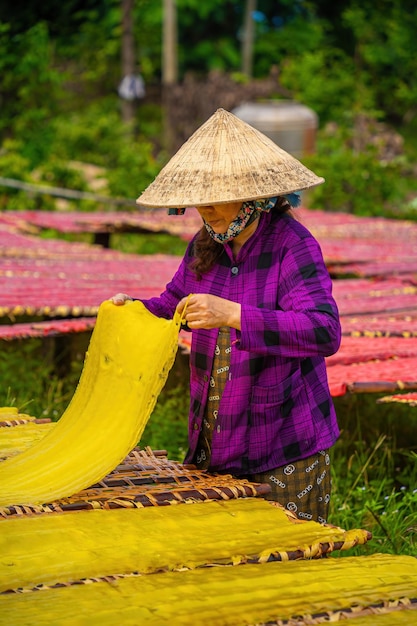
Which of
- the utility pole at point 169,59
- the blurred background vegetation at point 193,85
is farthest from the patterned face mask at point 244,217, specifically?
the utility pole at point 169,59

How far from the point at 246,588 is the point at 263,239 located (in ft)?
3.41

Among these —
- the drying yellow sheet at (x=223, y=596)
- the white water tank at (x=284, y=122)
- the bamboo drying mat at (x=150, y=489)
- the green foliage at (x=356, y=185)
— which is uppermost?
the white water tank at (x=284, y=122)

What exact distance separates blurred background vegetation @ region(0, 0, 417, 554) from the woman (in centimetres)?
52

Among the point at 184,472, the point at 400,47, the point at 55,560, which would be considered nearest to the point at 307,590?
the point at 55,560

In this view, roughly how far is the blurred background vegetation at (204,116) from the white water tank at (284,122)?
18.1 inches

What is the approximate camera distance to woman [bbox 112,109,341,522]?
3090 mm

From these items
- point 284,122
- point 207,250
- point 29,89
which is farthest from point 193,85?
point 207,250

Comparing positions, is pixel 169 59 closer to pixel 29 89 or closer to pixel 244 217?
pixel 29 89

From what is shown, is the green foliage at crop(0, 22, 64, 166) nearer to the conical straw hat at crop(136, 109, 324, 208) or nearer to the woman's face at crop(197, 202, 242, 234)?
the conical straw hat at crop(136, 109, 324, 208)

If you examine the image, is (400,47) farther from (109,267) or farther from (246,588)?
(246,588)

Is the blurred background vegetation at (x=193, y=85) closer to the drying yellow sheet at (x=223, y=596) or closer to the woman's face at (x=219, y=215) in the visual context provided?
the woman's face at (x=219, y=215)

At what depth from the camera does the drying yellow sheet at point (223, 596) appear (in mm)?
2340

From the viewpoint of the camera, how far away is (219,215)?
10.4 ft

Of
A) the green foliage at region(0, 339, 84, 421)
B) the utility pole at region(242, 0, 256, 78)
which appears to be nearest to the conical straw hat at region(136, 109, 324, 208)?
the green foliage at region(0, 339, 84, 421)
